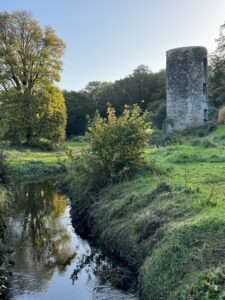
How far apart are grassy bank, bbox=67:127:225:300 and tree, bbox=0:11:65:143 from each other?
88.6 ft

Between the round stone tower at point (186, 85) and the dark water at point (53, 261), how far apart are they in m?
18.5

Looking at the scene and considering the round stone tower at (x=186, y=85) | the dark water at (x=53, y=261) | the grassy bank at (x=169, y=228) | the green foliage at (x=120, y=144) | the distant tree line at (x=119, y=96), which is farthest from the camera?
the distant tree line at (x=119, y=96)

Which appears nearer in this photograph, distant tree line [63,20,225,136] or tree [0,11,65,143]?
tree [0,11,65,143]

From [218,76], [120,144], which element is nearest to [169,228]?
[120,144]

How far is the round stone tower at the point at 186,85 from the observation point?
33.4 m

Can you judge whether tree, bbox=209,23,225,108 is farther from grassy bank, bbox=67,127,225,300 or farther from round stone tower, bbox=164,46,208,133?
grassy bank, bbox=67,127,225,300

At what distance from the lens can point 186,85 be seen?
3344 cm

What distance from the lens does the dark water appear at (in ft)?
31.5

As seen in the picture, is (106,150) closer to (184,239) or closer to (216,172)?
(216,172)

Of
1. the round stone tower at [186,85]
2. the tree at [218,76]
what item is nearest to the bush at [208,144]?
the round stone tower at [186,85]

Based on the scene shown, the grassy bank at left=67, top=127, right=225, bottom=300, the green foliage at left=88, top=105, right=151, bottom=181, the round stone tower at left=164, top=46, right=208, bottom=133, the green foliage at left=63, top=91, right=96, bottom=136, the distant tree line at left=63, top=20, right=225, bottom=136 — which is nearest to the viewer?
the grassy bank at left=67, top=127, right=225, bottom=300

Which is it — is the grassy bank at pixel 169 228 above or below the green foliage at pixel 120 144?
below

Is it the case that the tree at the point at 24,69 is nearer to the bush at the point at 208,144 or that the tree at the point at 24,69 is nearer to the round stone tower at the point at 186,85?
the round stone tower at the point at 186,85

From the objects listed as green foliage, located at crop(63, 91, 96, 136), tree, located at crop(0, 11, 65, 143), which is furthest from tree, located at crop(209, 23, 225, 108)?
green foliage, located at crop(63, 91, 96, 136)
